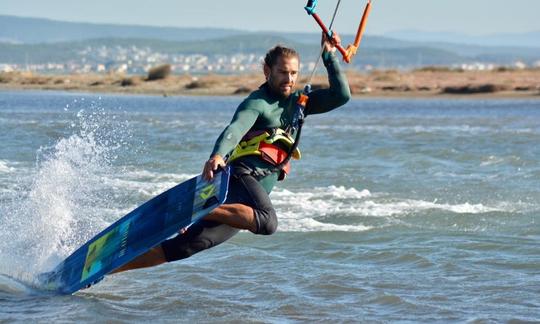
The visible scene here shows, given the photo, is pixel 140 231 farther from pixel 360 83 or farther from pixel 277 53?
pixel 360 83

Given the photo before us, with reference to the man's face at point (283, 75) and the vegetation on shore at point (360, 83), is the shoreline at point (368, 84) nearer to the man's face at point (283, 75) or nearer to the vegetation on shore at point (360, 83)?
the vegetation on shore at point (360, 83)

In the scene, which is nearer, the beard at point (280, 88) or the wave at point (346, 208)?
the beard at point (280, 88)

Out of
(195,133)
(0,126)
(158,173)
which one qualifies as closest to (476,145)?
(195,133)

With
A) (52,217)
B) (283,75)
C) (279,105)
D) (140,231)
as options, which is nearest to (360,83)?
(52,217)

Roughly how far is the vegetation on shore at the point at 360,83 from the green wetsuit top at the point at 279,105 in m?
42.6

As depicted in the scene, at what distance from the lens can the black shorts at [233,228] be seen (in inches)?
281

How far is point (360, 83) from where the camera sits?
187 ft

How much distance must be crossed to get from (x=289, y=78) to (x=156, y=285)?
7.27 ft

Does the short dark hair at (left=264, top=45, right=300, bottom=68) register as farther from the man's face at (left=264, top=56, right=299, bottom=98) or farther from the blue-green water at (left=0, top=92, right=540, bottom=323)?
the blue-green water at (left=0, top=92, right=540, bottom=323)

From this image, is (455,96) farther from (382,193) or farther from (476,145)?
(382,193)

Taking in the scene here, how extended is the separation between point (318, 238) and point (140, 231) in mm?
3459

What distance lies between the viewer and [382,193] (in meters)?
14.2

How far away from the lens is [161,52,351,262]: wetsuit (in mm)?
7109

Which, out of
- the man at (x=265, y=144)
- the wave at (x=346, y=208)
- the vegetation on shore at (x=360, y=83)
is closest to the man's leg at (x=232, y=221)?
the man at (x=265, y=144)
